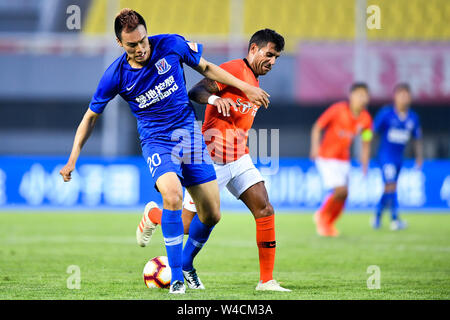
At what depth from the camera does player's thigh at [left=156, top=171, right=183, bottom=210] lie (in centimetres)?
547

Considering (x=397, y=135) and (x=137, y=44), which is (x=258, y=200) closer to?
(x=137, y=44)

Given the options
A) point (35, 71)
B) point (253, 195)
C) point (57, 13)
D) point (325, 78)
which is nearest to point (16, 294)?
point (253, 195)

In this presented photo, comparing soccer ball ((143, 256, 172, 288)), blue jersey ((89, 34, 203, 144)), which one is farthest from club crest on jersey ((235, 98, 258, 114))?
soccer ball ((143, 256, 172, 288))

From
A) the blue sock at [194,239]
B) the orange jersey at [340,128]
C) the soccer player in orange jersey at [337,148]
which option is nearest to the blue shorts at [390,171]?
the soccer player in orange jersey at [337,148]

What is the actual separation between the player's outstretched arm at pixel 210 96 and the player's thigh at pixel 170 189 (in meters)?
0.65

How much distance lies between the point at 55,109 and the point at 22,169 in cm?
884

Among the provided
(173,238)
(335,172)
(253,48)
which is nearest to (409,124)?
(335,172)

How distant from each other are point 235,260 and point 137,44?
3627 mm

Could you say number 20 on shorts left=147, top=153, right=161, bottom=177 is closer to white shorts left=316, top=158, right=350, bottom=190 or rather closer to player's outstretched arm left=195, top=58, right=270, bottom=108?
player's outstretched arm left=195, top=58, right=270, bottom=108

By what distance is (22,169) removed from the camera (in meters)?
17.5

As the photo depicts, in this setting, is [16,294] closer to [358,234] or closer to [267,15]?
[358,234]

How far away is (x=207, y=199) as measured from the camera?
19.0ft

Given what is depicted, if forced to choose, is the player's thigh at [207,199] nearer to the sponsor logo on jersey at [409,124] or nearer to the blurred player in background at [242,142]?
the blurred player in background at [242,142]

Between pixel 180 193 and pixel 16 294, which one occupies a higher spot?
pixel 180 193
